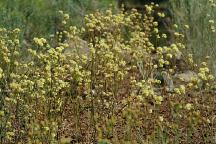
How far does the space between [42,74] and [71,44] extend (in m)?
2.13

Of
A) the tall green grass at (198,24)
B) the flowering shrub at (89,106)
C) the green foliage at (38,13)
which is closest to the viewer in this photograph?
the flowering shrub at (89,106)

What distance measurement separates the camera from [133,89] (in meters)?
5.68

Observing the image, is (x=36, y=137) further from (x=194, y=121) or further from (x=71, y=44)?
(x=71, y=44)

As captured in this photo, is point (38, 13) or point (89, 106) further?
point (38, 13)

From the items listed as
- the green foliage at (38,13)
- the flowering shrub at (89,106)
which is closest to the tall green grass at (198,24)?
the flowering shrub at (89,106)

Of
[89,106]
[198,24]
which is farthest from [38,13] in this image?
[89,106]

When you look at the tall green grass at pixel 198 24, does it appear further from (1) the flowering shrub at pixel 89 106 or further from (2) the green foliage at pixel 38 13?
(2) the green foliage at pixel 38 13

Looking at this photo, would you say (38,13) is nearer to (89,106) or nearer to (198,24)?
(198,24)

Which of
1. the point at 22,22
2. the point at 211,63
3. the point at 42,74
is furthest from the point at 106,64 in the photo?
the point at 22,22

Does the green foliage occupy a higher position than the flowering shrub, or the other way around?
the green foliage

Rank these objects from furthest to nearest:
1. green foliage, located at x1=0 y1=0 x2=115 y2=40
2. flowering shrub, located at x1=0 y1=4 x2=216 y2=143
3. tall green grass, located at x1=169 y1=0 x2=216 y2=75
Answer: green foliage, located at x1=0 y1=0 x2=115 y2=40 < tall green grass, located at x1=169 y1=0 x2=216 y2=75 < flowering shrub, located at x1=0 y1=4 x2=216 y2=143

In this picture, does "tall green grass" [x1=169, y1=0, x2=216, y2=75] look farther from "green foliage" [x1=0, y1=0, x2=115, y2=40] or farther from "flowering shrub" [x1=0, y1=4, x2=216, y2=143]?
"green foliage" [x1=0, y1=0, x2=115, y2=40]

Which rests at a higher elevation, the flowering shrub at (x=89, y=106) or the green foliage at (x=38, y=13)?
the green foliage at (x=38, y=13)

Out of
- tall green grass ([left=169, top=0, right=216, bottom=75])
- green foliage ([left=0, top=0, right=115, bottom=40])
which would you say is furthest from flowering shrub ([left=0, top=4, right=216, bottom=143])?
green foliage ([left=0, top=0, right=115, bottom=40])
